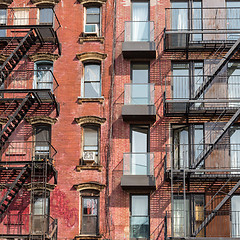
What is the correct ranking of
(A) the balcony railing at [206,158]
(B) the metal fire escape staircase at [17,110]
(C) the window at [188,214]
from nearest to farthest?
(B) the metal fire escape staircase at [17,110], (C) the window at [188,214], (A) the balcony railing at [206,158]

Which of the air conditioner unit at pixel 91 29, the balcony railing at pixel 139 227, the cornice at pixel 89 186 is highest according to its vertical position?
the air conditioner unit at pixel 91 29

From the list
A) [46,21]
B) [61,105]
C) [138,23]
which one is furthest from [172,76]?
[46,21]

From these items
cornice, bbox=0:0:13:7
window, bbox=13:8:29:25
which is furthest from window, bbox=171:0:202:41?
cornice, bbox=0:0:13:7

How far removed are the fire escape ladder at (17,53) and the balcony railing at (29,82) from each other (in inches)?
26.8

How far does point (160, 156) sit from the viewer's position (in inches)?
1055

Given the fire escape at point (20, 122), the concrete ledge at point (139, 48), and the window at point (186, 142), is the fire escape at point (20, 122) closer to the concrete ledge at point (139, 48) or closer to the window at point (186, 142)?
the concrete ledge at point (139, 48)

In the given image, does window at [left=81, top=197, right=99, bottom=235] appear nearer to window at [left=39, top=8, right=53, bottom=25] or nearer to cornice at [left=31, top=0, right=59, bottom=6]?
window at [left=39, top=8, right=53, bottom=25]

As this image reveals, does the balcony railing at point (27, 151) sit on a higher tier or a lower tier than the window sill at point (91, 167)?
higher

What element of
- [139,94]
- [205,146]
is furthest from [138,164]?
[139,94]

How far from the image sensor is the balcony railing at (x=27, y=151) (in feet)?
89.5

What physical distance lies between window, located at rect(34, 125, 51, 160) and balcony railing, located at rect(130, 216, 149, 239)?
16.4 ft

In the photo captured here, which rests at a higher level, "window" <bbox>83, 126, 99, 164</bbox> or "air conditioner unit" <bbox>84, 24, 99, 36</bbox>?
"air conditioner unit" <bbox>84, 24, 99, 36</bbox>

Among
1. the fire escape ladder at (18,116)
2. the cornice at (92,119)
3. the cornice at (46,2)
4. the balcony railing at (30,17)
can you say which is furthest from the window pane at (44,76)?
the cornice at (46,2)

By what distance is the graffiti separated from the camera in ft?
86.2
